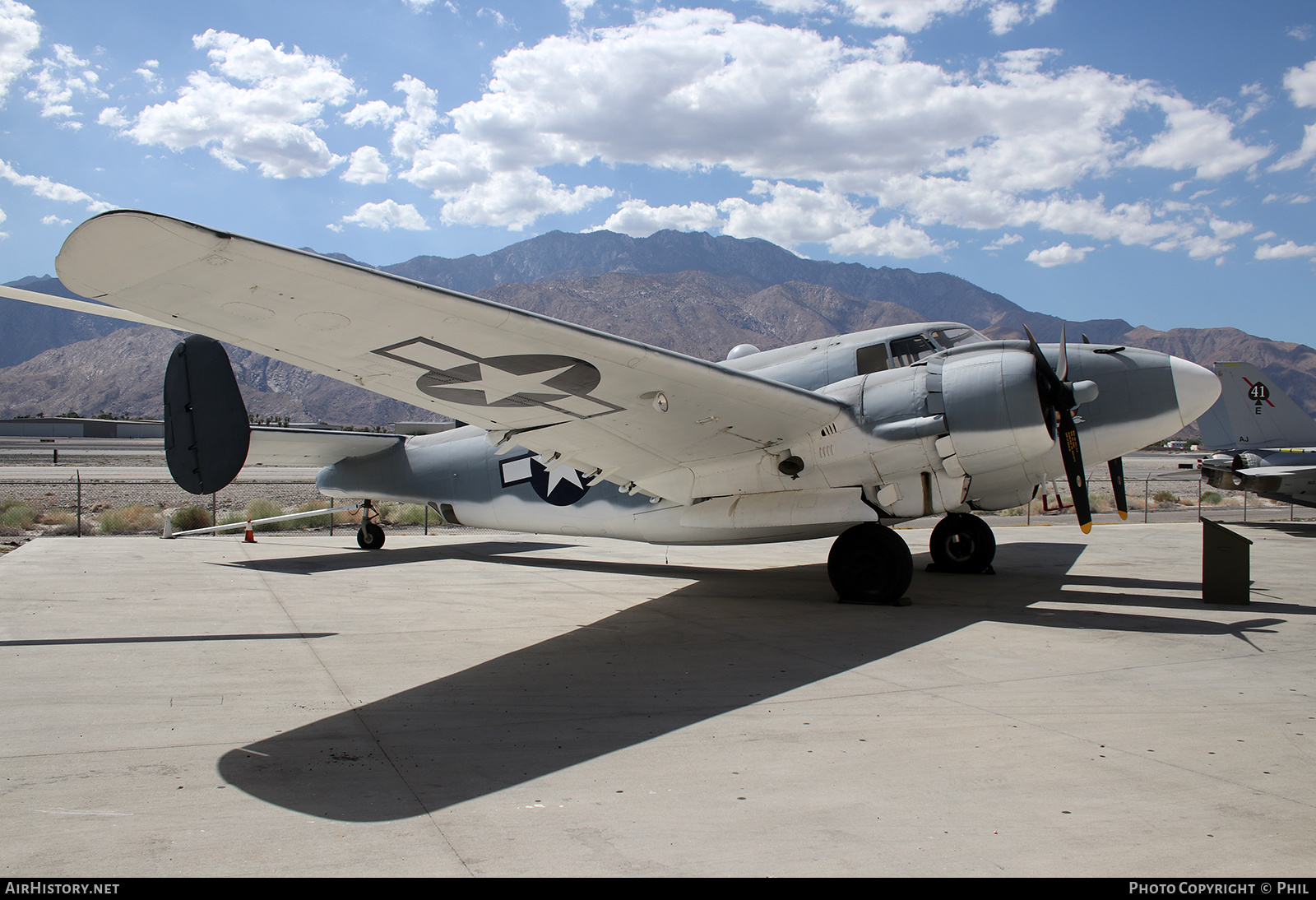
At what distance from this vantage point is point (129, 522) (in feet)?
62.6

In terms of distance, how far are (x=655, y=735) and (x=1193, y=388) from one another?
7185 mm

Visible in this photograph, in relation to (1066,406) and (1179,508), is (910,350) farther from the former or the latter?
(1179,508)

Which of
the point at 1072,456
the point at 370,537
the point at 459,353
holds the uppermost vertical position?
the point at 459,353

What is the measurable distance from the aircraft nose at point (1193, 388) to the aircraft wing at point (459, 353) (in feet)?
12.0

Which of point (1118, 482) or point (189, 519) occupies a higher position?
point (1118, 482)

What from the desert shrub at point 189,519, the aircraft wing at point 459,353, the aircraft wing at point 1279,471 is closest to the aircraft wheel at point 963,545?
the aircraft wing at point 459,353

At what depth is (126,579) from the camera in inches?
397

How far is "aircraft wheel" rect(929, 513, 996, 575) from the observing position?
11141 millimetres

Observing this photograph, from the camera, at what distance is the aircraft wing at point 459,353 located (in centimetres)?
393

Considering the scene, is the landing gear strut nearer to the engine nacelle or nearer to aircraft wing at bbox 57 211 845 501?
aircraft wing at bbox 57 211 845 501

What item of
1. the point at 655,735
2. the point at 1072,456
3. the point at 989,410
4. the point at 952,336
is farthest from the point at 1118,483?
the point at 655,735

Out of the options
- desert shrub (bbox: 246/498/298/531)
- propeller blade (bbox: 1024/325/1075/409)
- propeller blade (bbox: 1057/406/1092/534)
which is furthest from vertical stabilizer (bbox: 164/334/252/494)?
desert shrub (bbox: 246/498/298/531)

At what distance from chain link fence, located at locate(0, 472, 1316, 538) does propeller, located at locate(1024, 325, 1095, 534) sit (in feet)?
5.65
